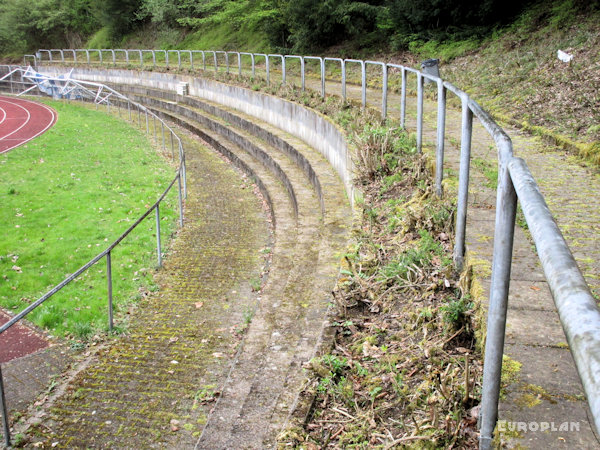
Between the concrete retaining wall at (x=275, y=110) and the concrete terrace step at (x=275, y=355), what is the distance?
5.82 ft

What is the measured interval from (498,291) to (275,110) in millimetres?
17507

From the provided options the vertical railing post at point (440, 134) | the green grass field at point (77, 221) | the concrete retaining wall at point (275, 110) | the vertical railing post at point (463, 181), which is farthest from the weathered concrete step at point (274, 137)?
the vertical railing post at point (463, 181)

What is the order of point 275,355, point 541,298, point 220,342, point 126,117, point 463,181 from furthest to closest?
point 126,117
point 220,342
point 275,355
point 463,181
point 541,298

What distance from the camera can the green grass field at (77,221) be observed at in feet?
28.8

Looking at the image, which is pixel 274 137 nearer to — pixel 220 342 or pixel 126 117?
pixel 220 342

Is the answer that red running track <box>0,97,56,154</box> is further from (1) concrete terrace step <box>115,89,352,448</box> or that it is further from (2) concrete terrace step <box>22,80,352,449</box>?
(1) concrete terrace step <box>115,89,352,448</box>

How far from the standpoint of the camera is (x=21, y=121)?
3003 centimetres

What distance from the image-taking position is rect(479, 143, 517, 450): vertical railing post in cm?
208

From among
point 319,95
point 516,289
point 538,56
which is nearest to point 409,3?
point 319,95

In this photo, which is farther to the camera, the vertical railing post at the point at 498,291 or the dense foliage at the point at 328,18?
the dense foliage at the point at 328,18

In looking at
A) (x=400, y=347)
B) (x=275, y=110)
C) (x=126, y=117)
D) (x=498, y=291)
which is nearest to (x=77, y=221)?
(x=275, y=110)

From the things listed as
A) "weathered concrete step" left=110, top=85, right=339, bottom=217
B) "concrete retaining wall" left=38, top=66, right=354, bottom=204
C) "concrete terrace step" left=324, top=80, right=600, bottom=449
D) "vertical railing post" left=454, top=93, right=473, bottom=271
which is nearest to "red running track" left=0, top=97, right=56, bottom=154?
"concrete retaining wall" left=38, top=66, right=354, bottom=204

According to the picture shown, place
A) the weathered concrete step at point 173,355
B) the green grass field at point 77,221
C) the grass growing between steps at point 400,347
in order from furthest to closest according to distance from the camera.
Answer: the green grass field at point 77,221, the weathered concrete step at point 173,355, the grass growing between steps at point 400,347

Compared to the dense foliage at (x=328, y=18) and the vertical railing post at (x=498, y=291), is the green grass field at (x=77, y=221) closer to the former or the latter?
the vertical railing post at (x=498, y=291)
